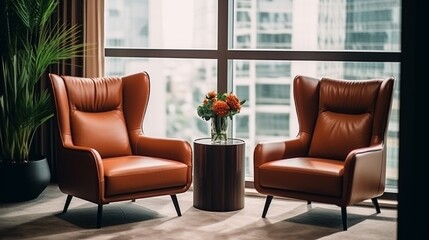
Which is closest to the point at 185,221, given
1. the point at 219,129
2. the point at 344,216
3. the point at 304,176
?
the point at 219,129

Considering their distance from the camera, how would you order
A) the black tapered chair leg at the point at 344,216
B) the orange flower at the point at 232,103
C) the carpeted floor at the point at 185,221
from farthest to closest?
the orange flower at the point at 232,103, the black tapered chair leg at the point at 344,216, the carpeted floor at the point at 185,221

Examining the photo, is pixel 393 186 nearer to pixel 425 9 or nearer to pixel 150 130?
pixel 150 130

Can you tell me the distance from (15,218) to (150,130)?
1.59 m

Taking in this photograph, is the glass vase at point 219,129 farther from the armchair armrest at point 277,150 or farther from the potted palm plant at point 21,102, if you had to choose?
the potted palm plant at point 21,102

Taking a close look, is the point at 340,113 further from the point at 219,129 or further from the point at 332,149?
the point at 219,129

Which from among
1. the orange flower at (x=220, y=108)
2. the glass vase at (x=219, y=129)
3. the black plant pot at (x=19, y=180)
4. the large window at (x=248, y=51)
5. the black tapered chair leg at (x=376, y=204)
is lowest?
the black tapered chair leg at (x=376, y=204)

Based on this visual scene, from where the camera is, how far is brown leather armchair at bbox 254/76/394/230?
140 inches

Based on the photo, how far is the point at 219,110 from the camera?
13.0 ft

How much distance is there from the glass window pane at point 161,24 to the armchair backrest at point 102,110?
82cm

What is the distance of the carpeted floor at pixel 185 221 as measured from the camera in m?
→ 3.48

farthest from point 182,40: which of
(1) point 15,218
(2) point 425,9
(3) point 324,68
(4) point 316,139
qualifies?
(2) point 425,9

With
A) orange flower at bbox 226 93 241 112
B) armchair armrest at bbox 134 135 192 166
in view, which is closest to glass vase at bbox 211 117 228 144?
orange flower at bbox 226 93 241 112

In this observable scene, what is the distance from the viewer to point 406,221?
49 cm

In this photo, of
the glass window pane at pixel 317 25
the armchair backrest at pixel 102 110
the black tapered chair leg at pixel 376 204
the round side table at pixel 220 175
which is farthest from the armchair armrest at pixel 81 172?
the black tapered chair leg at pixel 376 204
